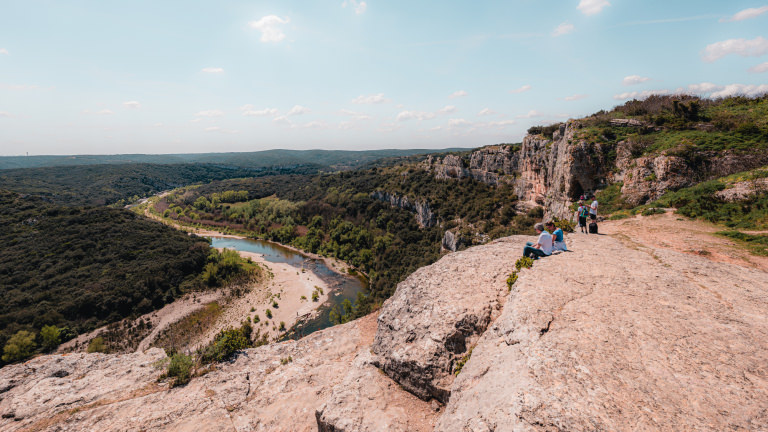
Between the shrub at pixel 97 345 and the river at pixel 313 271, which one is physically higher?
the shrub at pixel 97 345

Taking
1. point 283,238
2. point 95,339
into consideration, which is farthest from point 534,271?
point 283,238

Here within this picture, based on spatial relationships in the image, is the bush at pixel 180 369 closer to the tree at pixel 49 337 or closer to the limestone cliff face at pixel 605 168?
the limestone cliff face at pixel 605 168

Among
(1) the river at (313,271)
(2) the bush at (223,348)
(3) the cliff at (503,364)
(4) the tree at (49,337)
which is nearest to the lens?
(3) the cliff at (503,364)

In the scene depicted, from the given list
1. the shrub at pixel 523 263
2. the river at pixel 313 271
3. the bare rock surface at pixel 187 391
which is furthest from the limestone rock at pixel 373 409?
the river at pixel 313 271

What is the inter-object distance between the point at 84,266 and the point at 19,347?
26.3 metres

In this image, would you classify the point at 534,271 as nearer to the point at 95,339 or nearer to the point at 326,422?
the point at 326,422

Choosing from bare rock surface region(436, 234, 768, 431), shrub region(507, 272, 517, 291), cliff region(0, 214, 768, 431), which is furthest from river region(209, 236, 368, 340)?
Result: bare rock surface region(436, 234, 768, 431)

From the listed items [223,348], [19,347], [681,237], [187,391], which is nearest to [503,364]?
[187,391]

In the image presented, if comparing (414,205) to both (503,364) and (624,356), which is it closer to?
(503,364)

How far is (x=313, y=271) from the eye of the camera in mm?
78812

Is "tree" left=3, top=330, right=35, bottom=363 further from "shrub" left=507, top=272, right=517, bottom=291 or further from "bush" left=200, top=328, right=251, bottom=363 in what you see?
"shrub" left=507, top=272, right=517, bottom=291

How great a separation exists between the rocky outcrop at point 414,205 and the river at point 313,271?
25.3 m

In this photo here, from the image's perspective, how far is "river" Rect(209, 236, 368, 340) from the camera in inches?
2030

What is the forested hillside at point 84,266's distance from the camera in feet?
154
